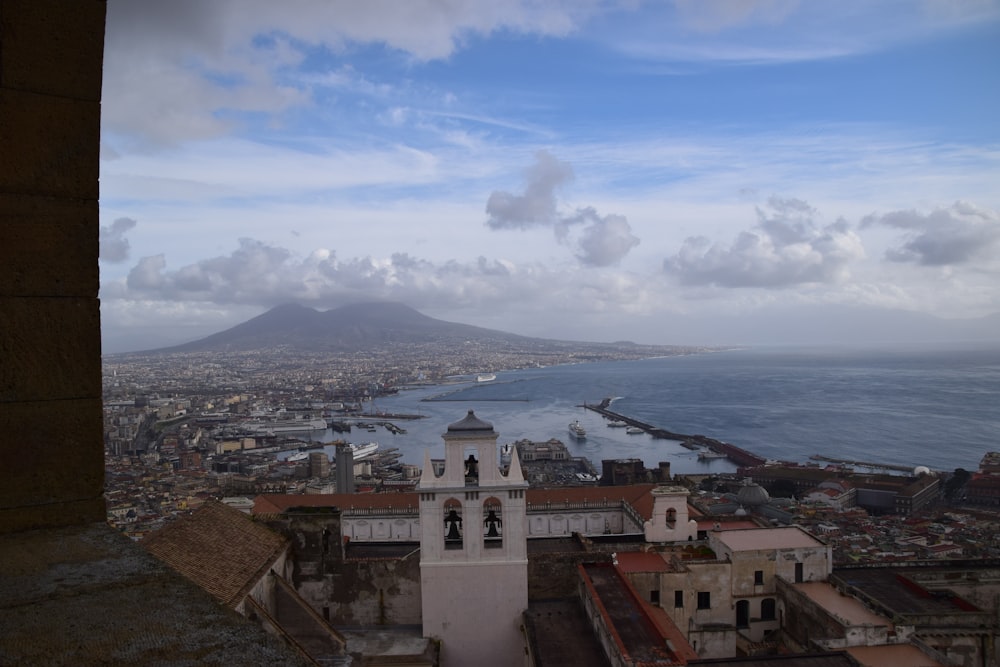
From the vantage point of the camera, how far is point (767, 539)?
13844 millimetres

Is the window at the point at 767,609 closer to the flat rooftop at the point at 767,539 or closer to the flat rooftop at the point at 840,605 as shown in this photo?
the flat rooftop at the point at 840,605

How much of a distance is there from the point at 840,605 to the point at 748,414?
63563 mm

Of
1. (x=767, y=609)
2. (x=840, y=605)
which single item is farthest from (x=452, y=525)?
(x=840, y=605)

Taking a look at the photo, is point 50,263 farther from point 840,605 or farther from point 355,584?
point 840,605

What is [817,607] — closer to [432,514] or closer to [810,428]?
[432,514]

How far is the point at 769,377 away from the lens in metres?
121

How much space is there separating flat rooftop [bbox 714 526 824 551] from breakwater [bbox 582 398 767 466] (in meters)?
34.0

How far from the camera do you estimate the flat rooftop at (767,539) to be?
13.4m

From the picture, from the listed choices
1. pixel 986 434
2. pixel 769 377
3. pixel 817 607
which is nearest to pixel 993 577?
pixel 817 607

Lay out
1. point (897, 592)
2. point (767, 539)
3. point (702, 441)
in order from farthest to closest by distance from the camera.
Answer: point (702, 441), point (897, 592), point (767, 539)

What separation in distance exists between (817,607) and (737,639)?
171cm

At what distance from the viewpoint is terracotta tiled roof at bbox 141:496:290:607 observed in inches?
333

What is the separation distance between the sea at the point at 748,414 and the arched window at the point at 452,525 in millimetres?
36351

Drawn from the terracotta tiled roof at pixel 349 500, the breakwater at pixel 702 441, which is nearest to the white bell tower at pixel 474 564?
the terracotta tiled roof at pixel 349 500
